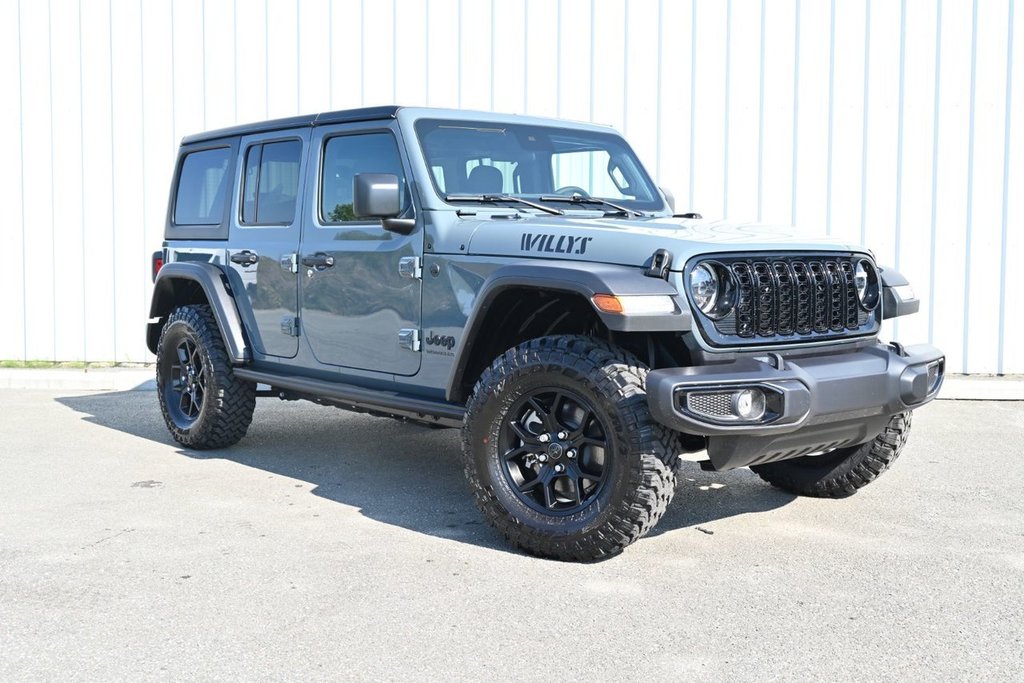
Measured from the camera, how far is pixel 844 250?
4922 mm

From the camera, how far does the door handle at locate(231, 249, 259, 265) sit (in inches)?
255

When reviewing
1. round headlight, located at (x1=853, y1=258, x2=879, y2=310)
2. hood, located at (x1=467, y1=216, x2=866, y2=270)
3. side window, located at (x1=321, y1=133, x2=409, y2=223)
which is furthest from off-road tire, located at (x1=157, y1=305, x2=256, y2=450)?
round headlight, located at (x1=853, y1=258, x2=879, y2=310)

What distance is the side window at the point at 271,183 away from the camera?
20.7 feet

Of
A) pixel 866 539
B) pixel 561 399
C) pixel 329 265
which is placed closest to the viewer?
pixel 561 399

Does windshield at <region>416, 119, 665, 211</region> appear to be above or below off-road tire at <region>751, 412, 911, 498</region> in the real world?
above

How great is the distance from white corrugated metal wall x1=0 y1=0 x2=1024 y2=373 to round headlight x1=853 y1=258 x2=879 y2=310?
5.29 meters

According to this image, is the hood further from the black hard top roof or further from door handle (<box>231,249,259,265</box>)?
door handle (<box>231,249,259,265</box>)

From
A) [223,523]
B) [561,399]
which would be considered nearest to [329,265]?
[223,523]

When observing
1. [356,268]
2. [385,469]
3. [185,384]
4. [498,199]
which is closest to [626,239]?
[498,199]

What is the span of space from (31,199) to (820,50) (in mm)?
7825

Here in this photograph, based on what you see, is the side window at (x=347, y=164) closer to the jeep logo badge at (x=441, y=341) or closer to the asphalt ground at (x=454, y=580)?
the jeep logo badge at (x=441, y=341)

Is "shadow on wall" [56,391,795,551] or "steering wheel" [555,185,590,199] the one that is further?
"steering wheel" [555,185,590,199]

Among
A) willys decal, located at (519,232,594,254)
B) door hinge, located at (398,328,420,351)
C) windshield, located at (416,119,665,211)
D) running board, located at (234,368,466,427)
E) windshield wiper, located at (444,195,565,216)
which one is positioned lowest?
running board, located at (234,368,466,427)

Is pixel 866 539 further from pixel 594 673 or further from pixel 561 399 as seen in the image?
pixel 594 673
